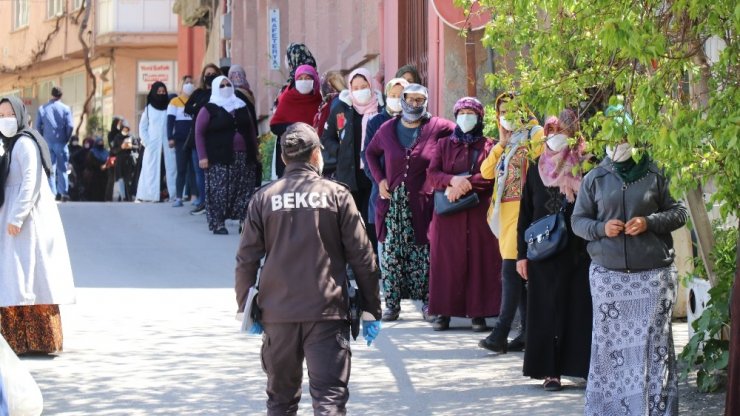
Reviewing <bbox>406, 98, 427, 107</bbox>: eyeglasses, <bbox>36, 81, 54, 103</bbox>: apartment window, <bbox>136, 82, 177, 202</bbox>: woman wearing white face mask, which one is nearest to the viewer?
<bbox>406, 98, 427, 107</bbox>: eyeglasses

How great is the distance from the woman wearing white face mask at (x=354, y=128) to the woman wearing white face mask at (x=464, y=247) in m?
2.20

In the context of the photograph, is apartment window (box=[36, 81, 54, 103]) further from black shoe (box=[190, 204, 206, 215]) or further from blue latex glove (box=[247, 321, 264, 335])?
blue latex glove (box=[247, 321, 264, 335])

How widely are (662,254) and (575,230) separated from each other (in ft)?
1.63

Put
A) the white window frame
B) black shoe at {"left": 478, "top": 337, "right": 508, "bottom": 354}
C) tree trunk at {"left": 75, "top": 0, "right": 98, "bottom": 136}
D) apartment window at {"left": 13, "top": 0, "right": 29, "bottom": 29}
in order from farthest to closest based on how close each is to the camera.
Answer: apartment window at {"left": 13, "top": 0, "right": 29, "bottom": 29} → the white window frame → tree trunk at {"left": 75, "top": 0, "right": 98, "bottom": 136} → black shoe at {"left": 478, "top": 337, "right": 508, "bottom": 354}

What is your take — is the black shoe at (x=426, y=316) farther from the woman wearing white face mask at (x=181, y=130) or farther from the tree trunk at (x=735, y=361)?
the woman wearing white face mask at (x=181, y=130)

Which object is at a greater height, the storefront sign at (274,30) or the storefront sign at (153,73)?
the storefront sign at (153,73)

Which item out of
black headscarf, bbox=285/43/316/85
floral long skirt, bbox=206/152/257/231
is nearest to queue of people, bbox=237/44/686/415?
black headscarf, bbox=285/43/316/85

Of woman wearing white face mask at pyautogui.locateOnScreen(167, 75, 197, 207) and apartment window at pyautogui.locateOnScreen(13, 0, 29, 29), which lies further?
apartment window at pyautogui.locateOnScreen(13, 0, 29, 29)

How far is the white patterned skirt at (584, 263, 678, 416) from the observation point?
882 centimetres

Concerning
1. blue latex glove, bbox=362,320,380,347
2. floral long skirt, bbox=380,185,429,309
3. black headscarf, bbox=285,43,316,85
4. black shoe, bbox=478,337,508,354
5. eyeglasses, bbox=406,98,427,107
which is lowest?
black shoe, bbox=478,337,508,354

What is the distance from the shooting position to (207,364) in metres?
11.3

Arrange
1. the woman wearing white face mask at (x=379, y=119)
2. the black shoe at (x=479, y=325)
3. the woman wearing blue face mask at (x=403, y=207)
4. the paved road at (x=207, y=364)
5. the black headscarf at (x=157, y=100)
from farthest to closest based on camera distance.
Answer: the black headscarf at (x=157, y=100) < the woman wearing white face mask at (x=379, y=119) < the woman wearing blue face mask at (x=403, y=207) < the black shoe at (x=479, y=325) < the paved road at (x=207, y=364)

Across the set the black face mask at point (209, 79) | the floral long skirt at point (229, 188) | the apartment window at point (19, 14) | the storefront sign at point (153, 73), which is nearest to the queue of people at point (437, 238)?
the floral long skirt at point (229, 188)

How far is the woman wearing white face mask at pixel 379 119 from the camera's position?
45.1 ft
